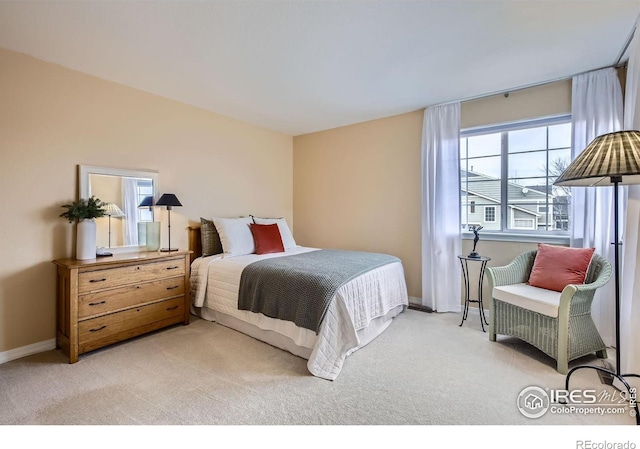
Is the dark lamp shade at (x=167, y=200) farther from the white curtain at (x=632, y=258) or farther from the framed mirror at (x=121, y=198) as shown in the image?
the white curtain at (x=632, y=258)

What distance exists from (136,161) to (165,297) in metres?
1.46

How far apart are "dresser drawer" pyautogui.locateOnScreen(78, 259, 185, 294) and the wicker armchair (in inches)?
120

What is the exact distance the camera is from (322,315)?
85.0 inches

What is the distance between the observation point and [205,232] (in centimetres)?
353

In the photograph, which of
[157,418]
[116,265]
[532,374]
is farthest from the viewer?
[116,265]

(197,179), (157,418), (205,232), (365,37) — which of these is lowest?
(157,418)

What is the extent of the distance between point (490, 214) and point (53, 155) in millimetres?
4405

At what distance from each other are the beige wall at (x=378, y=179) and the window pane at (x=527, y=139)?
18cm

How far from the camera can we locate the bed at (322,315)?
2.19 metres

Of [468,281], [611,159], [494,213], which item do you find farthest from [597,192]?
[468,281]

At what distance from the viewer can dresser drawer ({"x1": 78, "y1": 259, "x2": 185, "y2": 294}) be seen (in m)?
2.35

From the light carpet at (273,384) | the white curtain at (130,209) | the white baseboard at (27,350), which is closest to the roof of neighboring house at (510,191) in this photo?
the light carpet at (273,384)

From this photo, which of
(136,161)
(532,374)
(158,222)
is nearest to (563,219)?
(532,374)
